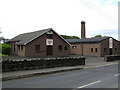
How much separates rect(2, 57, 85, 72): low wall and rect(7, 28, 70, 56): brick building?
44.2 ft

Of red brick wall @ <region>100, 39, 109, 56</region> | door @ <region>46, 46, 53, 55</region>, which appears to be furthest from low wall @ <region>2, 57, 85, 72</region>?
red brick wall @ <region>100, 39, 109, 56</region>

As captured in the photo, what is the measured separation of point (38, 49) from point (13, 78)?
2131cm

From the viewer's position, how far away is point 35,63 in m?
14.8

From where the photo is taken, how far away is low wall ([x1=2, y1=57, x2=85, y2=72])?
12.6 meters

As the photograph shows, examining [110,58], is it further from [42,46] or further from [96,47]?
[42,46]

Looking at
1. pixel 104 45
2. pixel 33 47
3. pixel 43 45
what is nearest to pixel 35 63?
pixel 33 47

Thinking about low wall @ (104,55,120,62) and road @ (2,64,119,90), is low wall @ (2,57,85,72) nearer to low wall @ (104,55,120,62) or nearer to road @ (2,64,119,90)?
road @ (2,64,119,90)

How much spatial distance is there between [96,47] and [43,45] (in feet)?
59.5

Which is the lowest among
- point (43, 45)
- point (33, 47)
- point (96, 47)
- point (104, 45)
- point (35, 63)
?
point (35, 63)

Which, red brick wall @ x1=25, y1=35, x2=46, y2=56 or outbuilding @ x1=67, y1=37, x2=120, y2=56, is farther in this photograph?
outbuilding @ x1=67, y1=37, x2=120, y2=56

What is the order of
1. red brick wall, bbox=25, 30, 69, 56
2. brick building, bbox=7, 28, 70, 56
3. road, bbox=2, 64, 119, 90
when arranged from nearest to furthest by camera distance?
road, bbox=2, 64, 119, 90 → red brick wall, bbox=25, 30, 69, 56 → brick building, bbox=7, 28, 70, 56

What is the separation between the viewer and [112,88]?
7840mm

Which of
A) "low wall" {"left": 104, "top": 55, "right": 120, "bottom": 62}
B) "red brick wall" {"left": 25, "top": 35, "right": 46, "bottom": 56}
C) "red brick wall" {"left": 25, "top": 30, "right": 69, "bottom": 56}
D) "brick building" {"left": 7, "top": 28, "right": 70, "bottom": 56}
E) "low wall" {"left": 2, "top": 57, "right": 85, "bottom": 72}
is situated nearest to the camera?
"low wall" {"left": 2, "top": 57, "right": 85, "bottom": 72}

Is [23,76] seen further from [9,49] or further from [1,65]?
[9,49]
